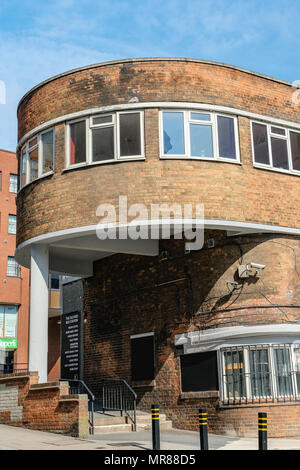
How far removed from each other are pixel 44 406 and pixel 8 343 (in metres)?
30.4

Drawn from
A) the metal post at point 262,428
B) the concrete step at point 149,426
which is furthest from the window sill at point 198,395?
the metal post at point 262,428

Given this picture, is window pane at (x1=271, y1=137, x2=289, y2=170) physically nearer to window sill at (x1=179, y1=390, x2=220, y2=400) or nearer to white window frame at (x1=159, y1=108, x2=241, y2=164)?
white window frame at (x1=159, y1=108, x2=241, y2=164)

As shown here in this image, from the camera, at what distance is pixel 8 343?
1780 inches

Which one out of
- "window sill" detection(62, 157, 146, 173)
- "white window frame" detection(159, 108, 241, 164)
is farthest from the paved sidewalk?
"white window frame" detection(159, 108, 241, 164)

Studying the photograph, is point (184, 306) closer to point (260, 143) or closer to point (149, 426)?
point (149, 426)

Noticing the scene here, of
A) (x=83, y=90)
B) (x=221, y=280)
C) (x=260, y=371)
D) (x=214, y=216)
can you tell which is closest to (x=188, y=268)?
(x=221, y=280)

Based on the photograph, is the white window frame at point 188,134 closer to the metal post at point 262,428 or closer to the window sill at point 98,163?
the window sill at point 98,163

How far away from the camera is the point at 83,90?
58.6 ft

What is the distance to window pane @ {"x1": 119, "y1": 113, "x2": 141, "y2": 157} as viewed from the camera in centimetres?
1720

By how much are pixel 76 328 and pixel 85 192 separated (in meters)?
7.25

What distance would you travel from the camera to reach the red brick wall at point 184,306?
17.1m

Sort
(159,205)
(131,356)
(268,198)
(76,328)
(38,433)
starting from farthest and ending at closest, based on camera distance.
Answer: (76,328) → (131,356) → (268,198) → (159,205) → (38,433)

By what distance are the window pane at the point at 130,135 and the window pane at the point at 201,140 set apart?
144 cm
